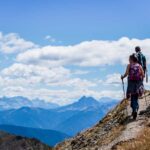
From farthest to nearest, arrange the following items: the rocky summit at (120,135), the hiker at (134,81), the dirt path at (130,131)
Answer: the hiker at (134,81), the dirt path at (130,131), the rocky summit at (120,135)

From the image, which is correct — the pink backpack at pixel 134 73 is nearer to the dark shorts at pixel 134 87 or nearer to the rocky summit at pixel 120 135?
the dark shorts at pixel 134 87

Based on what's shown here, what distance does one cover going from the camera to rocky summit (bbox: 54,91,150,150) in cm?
1617

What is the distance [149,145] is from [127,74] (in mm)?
8371

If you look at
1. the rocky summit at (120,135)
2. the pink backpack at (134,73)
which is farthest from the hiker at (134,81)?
the rocky summit at (120,135)

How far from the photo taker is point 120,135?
18.9 m

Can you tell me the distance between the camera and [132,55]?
2248 centimetres

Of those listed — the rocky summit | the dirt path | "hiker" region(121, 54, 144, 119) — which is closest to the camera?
the rocky summit

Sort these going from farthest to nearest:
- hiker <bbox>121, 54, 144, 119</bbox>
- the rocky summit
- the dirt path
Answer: hiker <bbox>121, 54, 144, 119</bbox>, the dirt path, the rocky summit

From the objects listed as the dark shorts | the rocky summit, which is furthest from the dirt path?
the dark shorts

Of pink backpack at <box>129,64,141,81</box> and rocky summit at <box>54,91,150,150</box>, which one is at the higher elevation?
pink backpack at <box>129,64,141,81</box>

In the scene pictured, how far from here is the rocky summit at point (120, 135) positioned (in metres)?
16.2

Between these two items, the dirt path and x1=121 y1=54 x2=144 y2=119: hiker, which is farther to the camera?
x1=121 y1=54 x2=144 y2=119: hiker

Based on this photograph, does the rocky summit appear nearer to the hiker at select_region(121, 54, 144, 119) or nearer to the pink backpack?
the hiker at select_region(121, 54, 144, 119)

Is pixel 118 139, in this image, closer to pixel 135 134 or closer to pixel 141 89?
pixel 135 134
